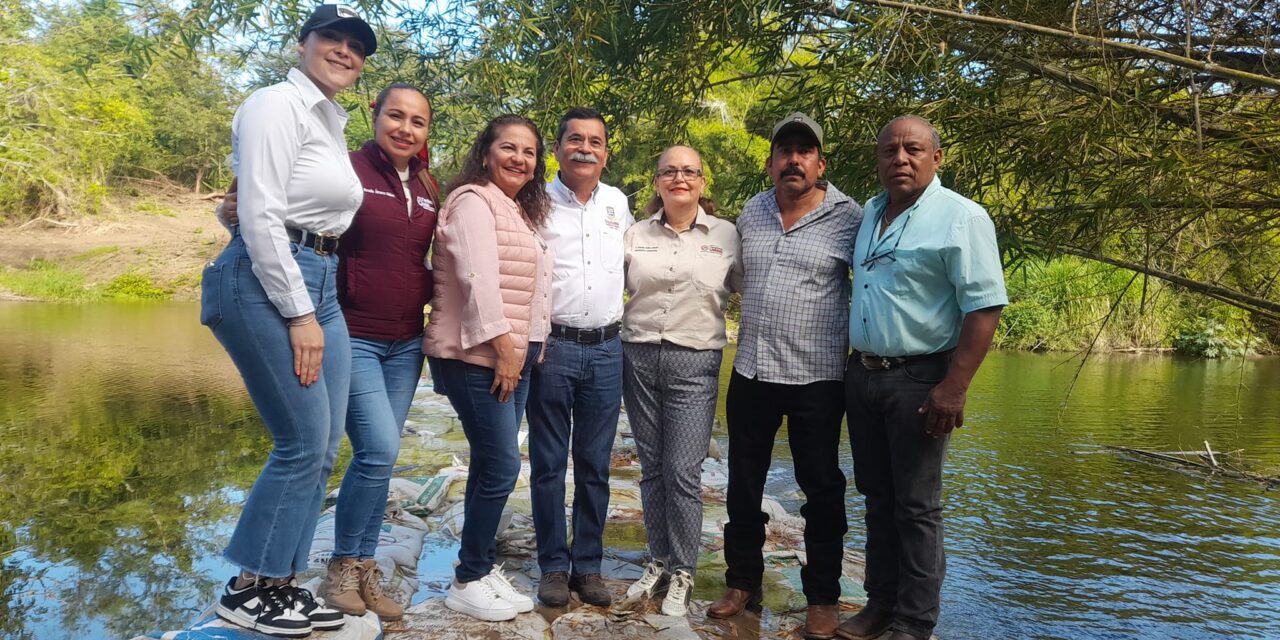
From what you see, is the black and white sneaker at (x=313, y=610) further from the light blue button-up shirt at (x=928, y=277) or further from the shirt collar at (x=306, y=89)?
the light blue button-up shirt at (x=928, y=277)

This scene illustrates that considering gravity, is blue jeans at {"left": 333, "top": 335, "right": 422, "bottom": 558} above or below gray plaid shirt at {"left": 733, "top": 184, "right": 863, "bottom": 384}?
below

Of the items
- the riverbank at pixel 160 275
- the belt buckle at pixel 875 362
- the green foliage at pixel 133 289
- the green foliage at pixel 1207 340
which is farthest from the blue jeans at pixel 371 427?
→ the green foliage at pixel 133 289

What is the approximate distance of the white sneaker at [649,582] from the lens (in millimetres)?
2809

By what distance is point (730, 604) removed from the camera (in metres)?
2.83

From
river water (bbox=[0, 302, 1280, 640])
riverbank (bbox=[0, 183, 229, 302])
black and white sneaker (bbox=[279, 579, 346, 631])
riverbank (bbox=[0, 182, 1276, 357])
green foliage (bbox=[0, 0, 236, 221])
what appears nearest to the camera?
black and white sneaker (bbox=[279, 579, 346, 631])

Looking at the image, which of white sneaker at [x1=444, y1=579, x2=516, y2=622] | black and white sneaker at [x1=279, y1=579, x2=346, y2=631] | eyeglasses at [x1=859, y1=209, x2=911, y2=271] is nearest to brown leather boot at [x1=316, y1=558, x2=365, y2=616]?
black and white sneaker at [x1=279, y1=579, x2=346, y2=631]

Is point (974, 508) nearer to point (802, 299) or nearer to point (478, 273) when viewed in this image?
point (802, 299)

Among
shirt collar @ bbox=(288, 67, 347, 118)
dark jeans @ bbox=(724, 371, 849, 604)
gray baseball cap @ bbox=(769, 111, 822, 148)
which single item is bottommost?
dark jeans @ bbox=(724, 371, 849, 604)

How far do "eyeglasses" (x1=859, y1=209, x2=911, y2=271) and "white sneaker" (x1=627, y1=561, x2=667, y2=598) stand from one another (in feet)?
3.78

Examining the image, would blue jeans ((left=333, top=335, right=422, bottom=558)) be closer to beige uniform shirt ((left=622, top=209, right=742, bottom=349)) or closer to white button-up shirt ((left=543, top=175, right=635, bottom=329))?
white button-up shirt ((left=543, top=175, right=635, bottom=329))

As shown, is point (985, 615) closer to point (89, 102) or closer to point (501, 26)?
point (501, 26)

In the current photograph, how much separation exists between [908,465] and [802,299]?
56 centimetres

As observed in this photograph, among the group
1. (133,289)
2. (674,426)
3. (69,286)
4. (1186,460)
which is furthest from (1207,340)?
Result: (69,286)

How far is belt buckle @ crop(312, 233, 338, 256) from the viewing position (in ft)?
7.28
